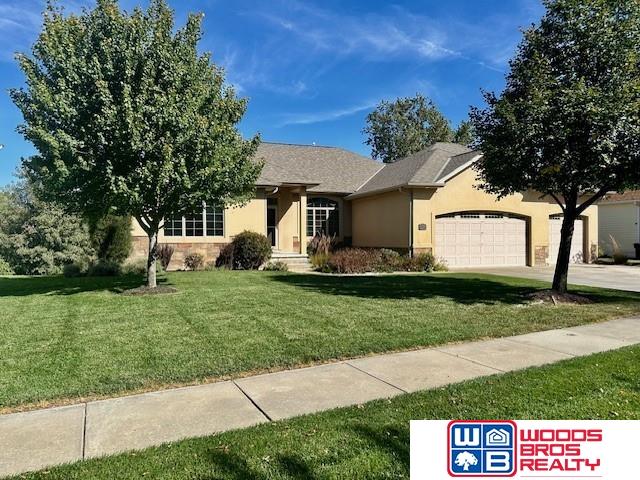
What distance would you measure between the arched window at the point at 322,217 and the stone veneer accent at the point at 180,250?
213 inches

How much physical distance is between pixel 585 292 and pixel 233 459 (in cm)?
1203

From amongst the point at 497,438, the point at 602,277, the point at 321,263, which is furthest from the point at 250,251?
the point at 497,438

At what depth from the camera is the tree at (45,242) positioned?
19188 millimetres

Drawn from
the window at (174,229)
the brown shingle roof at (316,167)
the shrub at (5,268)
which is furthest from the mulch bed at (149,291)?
the shrub at (5,268)

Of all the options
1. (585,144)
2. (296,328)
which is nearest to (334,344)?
(296,328)

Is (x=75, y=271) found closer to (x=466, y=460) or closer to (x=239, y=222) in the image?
(x=239, y=222)

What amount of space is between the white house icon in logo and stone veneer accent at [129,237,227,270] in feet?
56.8

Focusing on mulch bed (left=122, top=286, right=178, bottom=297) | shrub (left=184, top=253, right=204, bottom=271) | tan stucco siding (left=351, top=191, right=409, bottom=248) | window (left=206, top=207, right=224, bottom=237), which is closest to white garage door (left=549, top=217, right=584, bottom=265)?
tan stucco siding (left=351, top=191, right=409, bottom=248)

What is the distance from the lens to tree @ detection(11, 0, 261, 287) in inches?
404

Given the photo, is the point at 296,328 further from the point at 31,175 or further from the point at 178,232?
the point at 178,232

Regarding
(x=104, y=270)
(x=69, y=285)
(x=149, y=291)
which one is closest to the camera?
(x=149, y=291)

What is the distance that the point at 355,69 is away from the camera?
23.5 m

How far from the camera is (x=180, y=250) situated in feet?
63.6

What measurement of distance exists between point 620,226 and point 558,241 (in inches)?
320
